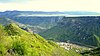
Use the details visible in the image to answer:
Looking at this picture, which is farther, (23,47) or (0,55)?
(23,47)

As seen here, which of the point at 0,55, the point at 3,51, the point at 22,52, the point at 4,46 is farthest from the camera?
the point at 22,52

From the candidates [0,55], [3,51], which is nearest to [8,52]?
[3,51]

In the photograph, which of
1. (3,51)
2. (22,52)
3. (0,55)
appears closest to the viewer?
(0,55)

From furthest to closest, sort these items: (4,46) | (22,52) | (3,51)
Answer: (22,52) < (4,46) < (3,51)

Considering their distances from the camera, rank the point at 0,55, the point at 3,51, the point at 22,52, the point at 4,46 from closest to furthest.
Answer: the point at 0,55
the point at 3,51
the point at 4,46
the point at 22,52

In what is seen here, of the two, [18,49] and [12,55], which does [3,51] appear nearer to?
[12,55]

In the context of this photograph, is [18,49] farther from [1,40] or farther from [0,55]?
[0,55]

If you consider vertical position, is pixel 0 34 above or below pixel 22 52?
above

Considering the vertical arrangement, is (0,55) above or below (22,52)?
above

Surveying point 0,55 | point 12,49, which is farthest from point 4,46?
point 0,55
